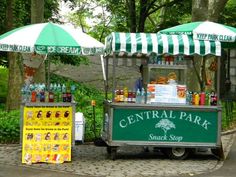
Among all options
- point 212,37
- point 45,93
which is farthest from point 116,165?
point 212,37

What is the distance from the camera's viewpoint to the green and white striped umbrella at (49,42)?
10.2 m

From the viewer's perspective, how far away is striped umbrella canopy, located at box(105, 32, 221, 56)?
1070 cm

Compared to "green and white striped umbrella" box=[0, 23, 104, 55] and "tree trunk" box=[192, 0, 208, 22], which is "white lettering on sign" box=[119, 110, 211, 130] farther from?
"tree trunk" box=[192, 0, 208, 22]

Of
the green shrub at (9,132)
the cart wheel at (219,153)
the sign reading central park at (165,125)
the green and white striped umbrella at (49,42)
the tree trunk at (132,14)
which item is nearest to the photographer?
the green and white striped umbrella at (49,42)

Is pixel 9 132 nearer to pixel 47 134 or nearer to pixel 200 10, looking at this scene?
pixel 47 134

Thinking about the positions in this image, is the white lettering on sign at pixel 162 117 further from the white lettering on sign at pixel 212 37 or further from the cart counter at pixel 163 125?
the white lettering on sign at pixel 212 37

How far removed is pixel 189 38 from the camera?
11.1 meters

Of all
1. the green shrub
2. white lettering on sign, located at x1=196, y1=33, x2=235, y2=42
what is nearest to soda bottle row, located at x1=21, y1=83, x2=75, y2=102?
the green shrub

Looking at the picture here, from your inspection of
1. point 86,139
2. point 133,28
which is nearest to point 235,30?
point 86,139

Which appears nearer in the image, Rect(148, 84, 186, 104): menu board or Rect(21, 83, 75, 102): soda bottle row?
Rect(21, 83, 75, 102): soda bottle row

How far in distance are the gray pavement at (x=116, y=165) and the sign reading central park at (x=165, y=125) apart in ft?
1.58

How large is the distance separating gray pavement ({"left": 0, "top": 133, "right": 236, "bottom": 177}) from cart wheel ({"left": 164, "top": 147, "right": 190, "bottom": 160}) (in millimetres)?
130

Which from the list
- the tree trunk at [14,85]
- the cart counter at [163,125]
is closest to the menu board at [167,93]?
the cart counter at [163,125]

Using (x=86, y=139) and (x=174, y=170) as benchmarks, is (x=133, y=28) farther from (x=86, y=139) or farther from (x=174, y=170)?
(x=174, y=170)
